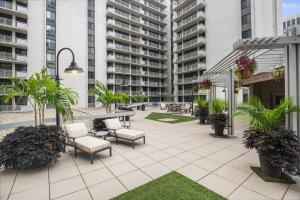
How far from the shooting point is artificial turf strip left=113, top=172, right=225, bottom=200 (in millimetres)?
3289

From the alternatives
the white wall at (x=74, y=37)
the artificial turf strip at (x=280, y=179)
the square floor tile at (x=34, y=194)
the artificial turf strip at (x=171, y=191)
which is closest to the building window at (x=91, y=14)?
the white wall at (x=74, y=37)

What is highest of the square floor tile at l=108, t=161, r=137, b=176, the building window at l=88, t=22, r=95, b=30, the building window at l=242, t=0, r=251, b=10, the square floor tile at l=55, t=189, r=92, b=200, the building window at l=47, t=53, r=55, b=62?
the building window at l=88, t=22, r=95, b=30

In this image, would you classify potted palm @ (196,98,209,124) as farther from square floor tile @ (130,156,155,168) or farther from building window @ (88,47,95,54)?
building window @ (88,47,95,54)

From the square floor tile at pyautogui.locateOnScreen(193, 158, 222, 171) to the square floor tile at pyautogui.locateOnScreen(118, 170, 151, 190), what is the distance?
5.77 feet

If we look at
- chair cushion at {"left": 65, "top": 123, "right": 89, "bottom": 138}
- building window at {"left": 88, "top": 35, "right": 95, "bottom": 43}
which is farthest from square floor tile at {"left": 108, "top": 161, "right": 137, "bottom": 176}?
building window at {"left": 88, "top": 35, "right": 95, "bottom": 43}

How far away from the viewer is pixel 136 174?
432cm

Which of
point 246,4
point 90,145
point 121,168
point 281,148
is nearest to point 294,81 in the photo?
point 281,148

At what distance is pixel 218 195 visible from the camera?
11.1 ft

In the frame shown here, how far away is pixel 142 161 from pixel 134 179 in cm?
114

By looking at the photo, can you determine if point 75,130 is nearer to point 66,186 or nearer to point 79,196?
point 66,186

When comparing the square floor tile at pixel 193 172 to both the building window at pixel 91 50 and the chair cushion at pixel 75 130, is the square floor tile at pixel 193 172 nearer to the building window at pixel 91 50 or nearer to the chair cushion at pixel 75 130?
the chair cushion at pixel 75 130

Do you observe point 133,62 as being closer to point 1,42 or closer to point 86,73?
point 86,73

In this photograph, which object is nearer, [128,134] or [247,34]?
[128,134]

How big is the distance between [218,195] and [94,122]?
6.67m
